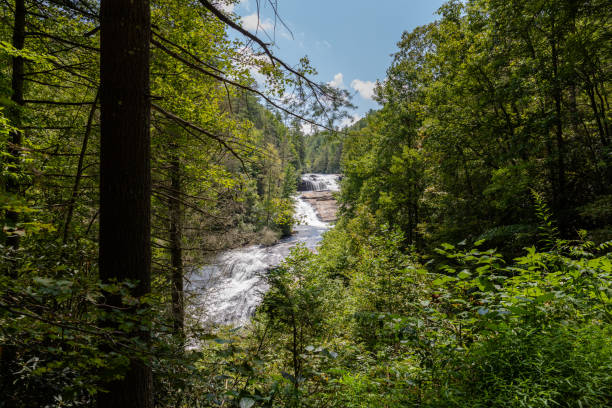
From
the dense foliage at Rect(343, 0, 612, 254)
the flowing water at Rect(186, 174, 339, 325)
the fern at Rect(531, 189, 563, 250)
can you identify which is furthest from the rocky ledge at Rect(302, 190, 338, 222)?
the fern at Rect(531, 189, 563, 250)

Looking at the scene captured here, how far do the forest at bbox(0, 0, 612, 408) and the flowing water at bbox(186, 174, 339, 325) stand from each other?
1.21 ft

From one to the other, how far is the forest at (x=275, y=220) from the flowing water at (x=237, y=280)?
0.37 m

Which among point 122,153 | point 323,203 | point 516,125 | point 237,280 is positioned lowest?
point 237,280

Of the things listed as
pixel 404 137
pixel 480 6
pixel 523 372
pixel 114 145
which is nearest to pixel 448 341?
pixel 523 372

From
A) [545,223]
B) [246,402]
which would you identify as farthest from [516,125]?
[246,402]

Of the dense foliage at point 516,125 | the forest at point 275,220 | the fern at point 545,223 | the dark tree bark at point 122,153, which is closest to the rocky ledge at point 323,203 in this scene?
the forest at point 275,220

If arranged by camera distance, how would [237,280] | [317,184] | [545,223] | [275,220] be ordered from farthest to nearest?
[317,184], [237,280], [275,220], [545,223]

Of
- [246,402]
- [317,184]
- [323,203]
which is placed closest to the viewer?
[246,402]

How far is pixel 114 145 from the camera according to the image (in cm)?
175

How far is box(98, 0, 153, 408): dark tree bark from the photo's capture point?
1.73 m

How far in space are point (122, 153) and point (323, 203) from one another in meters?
39.8

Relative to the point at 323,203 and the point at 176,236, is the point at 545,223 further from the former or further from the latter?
the point at 323,203

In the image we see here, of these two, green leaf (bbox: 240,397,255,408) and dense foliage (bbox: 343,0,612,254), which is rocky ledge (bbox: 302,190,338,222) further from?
green leaf (bbox: 240,397,255,408)

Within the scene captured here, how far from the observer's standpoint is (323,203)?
41375 millimetres
